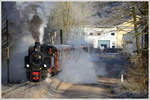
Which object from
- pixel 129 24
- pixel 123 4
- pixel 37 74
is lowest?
pixel 37 74

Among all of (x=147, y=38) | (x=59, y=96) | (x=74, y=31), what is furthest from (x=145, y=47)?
(x=74, y=31)

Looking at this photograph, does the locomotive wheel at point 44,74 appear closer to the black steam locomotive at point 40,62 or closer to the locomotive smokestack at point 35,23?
the black steam locomotive at point 40,62

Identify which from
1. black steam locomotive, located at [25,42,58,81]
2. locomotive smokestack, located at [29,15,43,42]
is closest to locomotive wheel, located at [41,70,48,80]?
black steam locomotive, located at [25,42,58,81]

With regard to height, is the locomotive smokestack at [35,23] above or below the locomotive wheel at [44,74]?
above

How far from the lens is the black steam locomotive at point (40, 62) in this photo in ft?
38.6

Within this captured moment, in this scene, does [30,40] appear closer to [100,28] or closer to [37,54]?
[37,54]

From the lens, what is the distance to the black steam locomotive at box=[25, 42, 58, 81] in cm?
1176

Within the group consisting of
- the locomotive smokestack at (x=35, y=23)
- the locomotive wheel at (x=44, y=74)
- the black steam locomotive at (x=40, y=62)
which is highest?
the locomotive smokestack at (x=35, y=23)

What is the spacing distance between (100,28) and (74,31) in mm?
9636

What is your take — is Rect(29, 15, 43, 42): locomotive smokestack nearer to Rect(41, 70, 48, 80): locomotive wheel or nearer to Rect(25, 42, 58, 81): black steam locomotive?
Rect(25, 42, 58, 81): black steam locomotive

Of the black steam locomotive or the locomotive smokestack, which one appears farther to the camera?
the locomotive smokestack

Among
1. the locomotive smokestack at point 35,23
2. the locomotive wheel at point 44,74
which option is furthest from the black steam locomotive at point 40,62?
the locomotive smokestack at point 35,23

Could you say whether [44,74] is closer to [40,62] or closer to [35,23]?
[40,62]

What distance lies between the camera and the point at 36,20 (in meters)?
28.5
